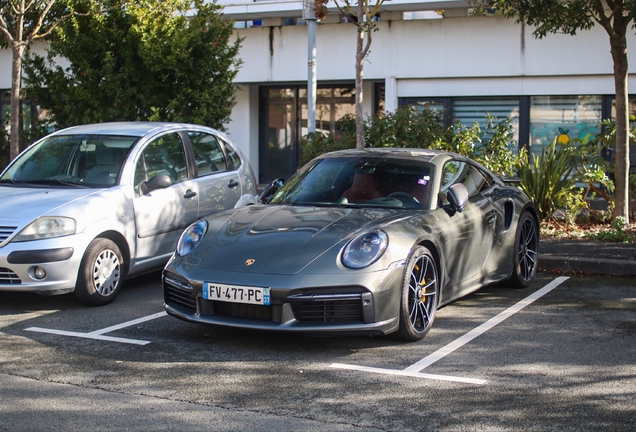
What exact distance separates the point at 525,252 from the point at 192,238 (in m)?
3.44

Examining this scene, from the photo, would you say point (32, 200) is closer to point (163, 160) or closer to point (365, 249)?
point (163, 160)

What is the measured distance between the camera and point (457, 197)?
6645mm

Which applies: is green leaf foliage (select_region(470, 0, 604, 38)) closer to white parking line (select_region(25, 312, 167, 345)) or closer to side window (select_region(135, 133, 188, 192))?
side window (select_region(135, 133, 188, 192))

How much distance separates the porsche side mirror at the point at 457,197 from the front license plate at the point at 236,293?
188cm

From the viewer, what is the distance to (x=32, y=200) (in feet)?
24.4

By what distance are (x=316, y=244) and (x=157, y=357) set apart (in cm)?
Answer: 131

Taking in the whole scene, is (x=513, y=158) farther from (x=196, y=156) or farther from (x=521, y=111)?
(x=521, y=111)

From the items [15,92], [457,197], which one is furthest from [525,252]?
[15,92]

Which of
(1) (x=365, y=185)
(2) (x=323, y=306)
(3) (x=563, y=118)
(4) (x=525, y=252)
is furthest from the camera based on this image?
(3) (x=563, y=118)

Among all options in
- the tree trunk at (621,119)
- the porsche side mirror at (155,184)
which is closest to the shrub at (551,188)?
the tree trunk at (621,119)

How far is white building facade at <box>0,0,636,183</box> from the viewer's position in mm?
17250

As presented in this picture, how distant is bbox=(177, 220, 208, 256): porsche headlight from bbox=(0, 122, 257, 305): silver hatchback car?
1282 millimetres

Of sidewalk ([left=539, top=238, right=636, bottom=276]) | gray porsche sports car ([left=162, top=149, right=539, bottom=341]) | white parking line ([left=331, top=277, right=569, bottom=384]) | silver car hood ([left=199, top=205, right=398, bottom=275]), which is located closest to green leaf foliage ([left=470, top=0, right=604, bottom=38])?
sidewalk ([left=539, top=238, right=636, bottom=276])

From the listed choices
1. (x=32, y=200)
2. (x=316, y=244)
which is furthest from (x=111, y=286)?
(x=316, y=244)
